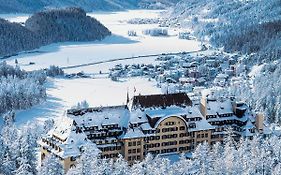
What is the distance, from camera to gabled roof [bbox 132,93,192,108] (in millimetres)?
78375

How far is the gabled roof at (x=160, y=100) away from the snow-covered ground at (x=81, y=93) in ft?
115

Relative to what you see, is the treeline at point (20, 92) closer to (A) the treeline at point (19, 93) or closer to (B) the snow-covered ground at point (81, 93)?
(A) the treeline at point (19, 93)

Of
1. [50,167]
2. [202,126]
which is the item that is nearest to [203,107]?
[202,126]

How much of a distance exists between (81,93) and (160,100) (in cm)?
5718

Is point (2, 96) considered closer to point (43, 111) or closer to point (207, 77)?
point (43, 111)

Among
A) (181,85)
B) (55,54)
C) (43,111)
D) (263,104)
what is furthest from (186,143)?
(55,54)

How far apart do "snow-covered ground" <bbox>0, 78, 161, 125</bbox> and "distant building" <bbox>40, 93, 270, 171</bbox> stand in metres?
35.0

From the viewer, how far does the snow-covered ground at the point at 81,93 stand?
115m

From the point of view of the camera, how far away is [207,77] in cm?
15575

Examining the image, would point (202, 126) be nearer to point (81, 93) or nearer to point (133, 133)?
point (133, 133)

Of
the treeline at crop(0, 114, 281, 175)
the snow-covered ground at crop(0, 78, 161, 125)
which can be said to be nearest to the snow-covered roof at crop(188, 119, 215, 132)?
the treeline at crop(0, 114, 281, 175)

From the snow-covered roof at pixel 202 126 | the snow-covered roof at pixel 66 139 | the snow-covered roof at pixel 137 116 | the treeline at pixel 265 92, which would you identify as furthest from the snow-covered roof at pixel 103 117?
the treeline at pixel 265 92

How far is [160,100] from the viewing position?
7950 cm

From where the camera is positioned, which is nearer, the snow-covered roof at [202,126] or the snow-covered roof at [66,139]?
the snow-covered roof at [66,139]
